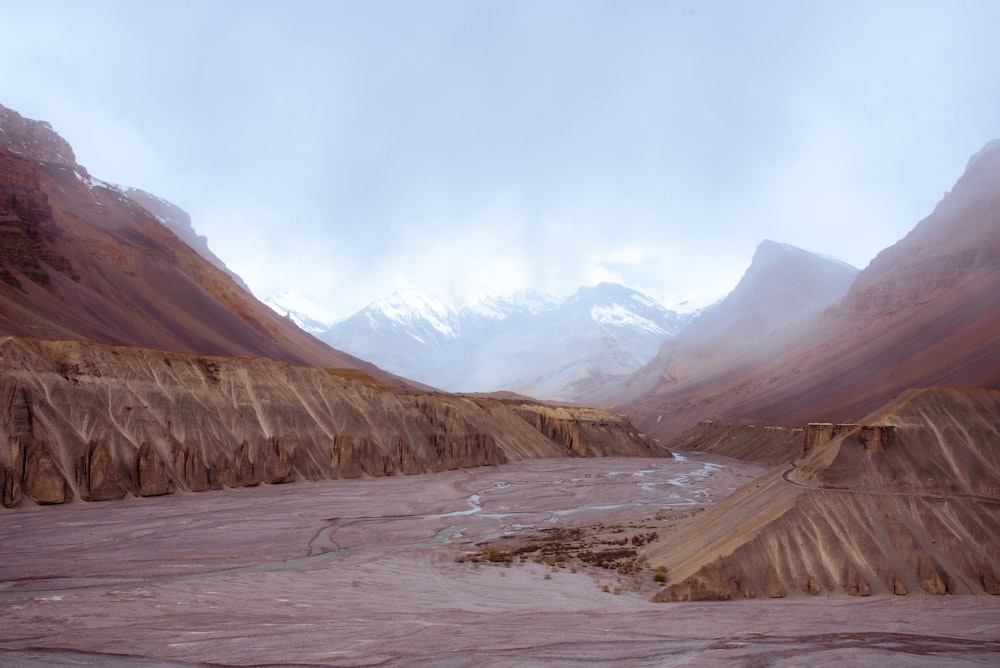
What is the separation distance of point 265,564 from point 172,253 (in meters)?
125

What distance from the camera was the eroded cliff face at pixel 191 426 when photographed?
44281mm

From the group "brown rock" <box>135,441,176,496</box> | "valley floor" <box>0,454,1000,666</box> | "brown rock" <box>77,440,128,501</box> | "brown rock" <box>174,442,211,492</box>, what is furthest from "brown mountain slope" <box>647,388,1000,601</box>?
"brown rock" <box>174,442,211,492</box>

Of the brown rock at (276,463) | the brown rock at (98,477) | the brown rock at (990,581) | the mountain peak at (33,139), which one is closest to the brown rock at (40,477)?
the brown rock at (98,477)

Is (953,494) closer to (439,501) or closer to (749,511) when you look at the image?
(749,511)

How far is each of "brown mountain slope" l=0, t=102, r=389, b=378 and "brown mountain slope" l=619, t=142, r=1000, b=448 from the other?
9592 centimetres

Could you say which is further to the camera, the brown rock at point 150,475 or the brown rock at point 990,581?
the brown rock at point 150,475

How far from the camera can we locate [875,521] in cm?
2456

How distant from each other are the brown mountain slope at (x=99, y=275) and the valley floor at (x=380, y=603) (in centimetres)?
4503

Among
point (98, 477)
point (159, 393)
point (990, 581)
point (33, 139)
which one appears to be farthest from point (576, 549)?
point (33, 139)

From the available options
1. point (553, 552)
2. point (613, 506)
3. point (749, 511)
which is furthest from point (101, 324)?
point (749, 511)

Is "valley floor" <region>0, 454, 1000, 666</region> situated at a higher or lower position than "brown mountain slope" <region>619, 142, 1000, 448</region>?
lower

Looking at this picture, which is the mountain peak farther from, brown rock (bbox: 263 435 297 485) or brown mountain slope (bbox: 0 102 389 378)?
brown rock (bbox: 263 435 297 485)

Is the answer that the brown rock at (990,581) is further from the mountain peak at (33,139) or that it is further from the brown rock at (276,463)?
the mountain peak at (33,139)

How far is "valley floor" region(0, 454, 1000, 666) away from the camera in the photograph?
17.3 m
